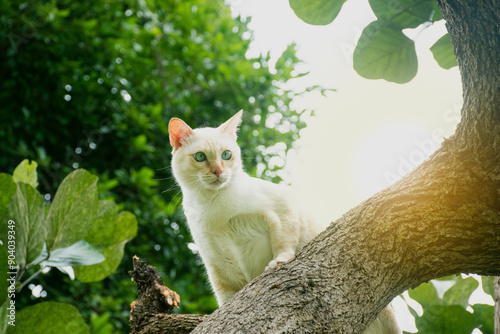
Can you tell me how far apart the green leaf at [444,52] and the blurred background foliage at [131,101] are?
68.7 inches

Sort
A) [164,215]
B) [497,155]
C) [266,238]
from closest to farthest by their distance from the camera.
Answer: [497,155] → [266,238] → [164,215]

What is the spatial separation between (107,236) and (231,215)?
0.82 metres

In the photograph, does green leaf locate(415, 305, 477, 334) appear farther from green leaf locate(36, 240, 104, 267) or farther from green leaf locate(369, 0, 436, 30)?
green leaf locate(36, 240, 104, 267)

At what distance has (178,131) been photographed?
70.6 inches

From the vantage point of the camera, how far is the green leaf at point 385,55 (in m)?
1.22

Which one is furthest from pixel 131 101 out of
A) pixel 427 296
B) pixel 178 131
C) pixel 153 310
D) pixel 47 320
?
pixel 47 320

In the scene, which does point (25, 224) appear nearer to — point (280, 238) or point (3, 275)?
point (3, 275)

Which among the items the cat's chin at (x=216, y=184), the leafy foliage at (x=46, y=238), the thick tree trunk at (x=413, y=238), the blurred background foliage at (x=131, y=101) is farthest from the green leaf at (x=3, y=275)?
the blurred background foliage at (x=131, y=101)

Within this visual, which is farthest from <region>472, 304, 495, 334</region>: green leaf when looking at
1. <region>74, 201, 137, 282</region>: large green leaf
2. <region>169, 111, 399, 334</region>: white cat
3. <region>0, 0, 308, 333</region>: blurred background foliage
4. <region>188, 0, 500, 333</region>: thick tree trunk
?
<region>0, 0, 308, 333</region>: blurred background foliage

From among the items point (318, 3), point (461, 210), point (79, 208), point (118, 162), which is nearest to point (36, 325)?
point (79, 208)

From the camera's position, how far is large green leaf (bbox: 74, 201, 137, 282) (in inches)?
30.7

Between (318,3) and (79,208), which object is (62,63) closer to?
(318,3)

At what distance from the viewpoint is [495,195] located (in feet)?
2.93

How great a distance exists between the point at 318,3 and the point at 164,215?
2.06 metres
